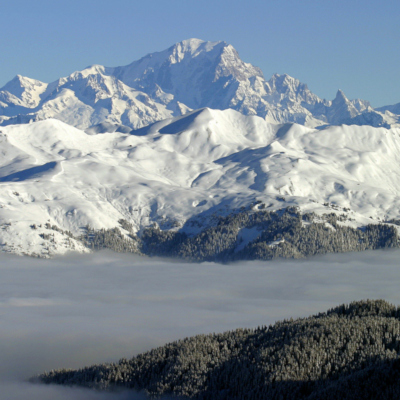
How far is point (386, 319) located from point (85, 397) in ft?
258

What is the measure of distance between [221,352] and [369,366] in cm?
5079

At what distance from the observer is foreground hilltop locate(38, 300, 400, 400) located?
122m

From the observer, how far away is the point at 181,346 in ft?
581

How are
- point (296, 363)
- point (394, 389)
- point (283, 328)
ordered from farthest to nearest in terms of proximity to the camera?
point (283, 328) → point (296, 363) → point (394, 389)

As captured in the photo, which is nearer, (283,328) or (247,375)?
(247,375)

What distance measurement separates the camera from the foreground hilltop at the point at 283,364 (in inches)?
4808

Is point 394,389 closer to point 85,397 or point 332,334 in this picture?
point 332,334

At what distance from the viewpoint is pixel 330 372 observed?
13312 centimetres

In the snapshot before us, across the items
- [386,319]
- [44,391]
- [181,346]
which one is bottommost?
[44,391]

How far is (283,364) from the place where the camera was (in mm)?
137500

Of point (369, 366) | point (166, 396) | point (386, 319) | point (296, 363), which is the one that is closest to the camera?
point (369, 366)

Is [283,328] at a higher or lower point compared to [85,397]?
higher

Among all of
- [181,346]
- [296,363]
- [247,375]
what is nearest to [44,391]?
[181,346]

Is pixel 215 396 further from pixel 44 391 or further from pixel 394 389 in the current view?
pixel 44 391
